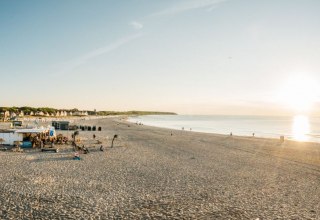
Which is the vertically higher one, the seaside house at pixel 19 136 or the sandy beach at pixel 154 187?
the seaside house at pixel 19 136

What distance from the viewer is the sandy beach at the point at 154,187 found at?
12.8 metres

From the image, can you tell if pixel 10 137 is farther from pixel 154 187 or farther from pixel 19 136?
pixel 154 187

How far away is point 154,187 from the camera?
16766 millimetres

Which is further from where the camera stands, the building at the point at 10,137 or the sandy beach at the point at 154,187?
the building at the point at 10,137

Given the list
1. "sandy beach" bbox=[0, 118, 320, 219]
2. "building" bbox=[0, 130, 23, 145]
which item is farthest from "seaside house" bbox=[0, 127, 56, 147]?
"sandy beach" bbox=[0, 118, 320, 219]

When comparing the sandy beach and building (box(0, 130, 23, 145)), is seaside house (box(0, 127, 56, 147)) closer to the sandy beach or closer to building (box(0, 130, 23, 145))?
building (box(0, 130, 23, 145))

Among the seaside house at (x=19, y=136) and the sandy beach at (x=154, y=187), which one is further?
the seaside house at (x=19, y=136)

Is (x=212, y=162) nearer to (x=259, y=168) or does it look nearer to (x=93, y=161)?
(x=259, y=168)

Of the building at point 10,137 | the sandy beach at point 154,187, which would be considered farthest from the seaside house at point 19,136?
the sandy beach at point 154,187

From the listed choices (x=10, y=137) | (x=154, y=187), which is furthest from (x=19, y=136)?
(x=154, y=187)

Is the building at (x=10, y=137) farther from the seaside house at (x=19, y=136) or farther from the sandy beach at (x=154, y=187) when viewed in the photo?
the sandy beach at (x=154, y=187)

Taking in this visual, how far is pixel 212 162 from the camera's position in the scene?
25.3m

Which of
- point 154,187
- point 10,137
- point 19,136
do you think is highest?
point 19,136

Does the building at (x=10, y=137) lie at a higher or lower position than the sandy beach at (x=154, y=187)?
higher
